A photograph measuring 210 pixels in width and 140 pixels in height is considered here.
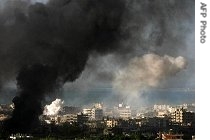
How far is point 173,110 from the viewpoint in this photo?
3359 mm

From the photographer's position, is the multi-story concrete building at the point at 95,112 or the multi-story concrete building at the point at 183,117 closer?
the multi-story concrete building at the point at 183,117

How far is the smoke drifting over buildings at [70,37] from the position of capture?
3324mm

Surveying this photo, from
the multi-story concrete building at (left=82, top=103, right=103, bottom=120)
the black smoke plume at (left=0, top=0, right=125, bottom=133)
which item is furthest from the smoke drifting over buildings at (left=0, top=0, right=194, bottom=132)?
the multi-story concrete building at (left=82, top=103, right=103, bottom=120)

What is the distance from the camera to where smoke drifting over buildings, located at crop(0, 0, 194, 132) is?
332 centimetres

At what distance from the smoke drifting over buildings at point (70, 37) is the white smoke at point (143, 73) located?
1 cm

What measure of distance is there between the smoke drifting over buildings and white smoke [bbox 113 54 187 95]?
0.05ft

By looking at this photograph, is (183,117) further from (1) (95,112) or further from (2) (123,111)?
(1) (95,112)

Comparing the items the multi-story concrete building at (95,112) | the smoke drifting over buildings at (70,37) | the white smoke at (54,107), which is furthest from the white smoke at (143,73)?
A: the white smoke at (54,107)

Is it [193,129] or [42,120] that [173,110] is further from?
[42,120]

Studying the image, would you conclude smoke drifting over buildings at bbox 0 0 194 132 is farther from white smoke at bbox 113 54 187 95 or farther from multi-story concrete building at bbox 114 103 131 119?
multi-story concrete building at bbox 114 103 131 119

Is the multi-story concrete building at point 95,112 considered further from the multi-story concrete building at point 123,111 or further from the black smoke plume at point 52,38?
the black smoke plume at point 52,38

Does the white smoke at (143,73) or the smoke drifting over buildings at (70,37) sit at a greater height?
the smoke drifting over buildings at (70,37)

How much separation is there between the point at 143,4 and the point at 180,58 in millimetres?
406

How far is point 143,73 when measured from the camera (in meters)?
3.33
